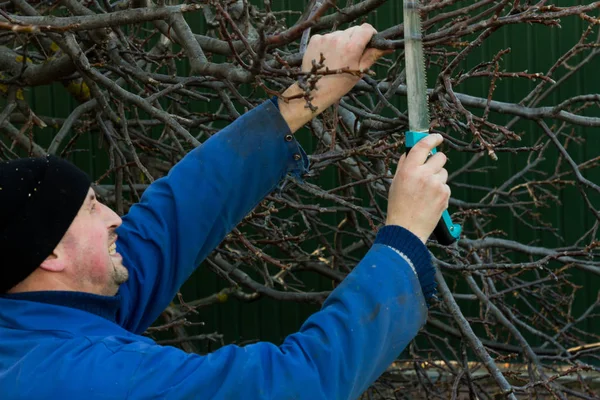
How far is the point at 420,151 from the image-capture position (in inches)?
67.4

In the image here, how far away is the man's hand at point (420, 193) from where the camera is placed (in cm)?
168

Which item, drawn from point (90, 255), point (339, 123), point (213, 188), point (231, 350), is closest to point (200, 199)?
point (213, 188)

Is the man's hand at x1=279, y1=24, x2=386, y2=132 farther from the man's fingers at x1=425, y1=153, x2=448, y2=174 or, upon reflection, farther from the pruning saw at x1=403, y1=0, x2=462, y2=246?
the man's fingers at x1=425, y1=153, x2=448, y2=174

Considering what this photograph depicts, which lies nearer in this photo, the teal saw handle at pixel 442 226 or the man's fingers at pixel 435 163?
the man's fingers at pixel 435 163

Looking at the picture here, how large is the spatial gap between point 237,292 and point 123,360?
10.9 feet

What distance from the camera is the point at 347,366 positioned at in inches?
62.1

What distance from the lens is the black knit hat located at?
5.70 ft

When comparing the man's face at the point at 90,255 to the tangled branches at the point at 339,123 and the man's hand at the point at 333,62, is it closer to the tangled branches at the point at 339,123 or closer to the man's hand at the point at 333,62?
the tangled branches at the point at 339,123

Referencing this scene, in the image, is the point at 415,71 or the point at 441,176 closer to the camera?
the point at 441,176

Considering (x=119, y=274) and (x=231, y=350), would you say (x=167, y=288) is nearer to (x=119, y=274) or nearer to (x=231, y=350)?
(x=119, y=274)

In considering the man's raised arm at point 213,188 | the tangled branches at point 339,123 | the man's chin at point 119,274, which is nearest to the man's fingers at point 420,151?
the tangled branches at point 339,123

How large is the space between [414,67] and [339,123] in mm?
1352

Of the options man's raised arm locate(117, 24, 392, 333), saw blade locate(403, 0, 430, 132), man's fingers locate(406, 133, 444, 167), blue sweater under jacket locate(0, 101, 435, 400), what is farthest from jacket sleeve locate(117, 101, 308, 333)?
man's fingers locate(406, 133, 444, 167)

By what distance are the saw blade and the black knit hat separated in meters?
0.80
